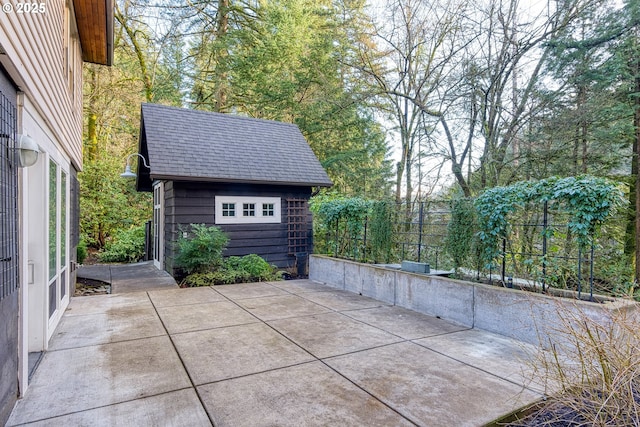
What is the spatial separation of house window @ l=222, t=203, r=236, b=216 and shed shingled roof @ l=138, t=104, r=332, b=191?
68 centimetres

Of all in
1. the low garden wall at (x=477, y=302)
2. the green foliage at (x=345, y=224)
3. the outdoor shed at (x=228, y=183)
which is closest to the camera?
the low garden wall at (x=477, y=302)

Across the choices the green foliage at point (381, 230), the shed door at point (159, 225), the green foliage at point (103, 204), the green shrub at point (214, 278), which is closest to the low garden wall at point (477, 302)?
the green foliage at point (381, 230)

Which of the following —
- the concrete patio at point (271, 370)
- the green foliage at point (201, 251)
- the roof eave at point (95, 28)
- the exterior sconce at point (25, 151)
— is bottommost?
the concrete patio at point (271, 370)

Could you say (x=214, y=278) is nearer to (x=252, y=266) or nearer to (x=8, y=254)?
(x=252, y=266)

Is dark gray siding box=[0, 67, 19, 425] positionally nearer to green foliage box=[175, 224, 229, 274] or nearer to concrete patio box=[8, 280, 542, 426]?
concrete patio box=[8, 280, 542, 426]

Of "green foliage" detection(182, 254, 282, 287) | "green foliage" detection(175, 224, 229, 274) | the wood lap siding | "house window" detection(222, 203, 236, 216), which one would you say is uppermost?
the wood lap siding

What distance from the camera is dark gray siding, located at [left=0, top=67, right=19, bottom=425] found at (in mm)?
2211

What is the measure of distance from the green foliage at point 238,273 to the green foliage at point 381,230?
2.44 m

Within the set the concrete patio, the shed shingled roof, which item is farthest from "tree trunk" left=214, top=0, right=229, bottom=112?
the concrete patio

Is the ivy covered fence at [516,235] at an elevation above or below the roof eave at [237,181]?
below

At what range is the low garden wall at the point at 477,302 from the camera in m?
3.46

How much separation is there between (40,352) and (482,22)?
29.7ft

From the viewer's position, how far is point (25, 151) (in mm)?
2572

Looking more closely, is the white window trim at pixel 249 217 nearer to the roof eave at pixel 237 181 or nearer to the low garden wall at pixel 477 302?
the roof eave at pixel 237 181
